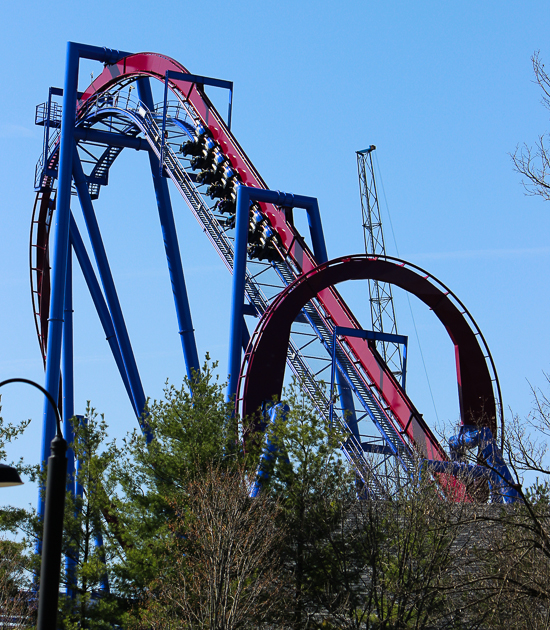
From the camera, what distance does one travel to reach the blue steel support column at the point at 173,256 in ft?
79.6

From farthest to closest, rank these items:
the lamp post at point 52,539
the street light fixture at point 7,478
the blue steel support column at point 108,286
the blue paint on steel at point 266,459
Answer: the blue steel support column at point 108,286
the blue paint on steel at point 266,459
the street light fixture at point 7,478
the lamp post at point 52,539

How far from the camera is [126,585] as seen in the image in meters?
17.7

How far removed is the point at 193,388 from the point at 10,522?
445 centimetres

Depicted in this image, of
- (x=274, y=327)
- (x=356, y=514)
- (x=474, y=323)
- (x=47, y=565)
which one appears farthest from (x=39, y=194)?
(x=47, y=565)

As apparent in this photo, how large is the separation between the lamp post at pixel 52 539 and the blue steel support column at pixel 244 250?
13.6 m

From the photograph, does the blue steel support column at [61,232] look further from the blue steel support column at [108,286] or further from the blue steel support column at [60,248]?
the blue steel support column at [108,286]

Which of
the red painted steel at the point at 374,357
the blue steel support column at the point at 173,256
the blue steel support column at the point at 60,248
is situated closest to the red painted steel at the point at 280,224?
the red painted steel at the point at 374,357

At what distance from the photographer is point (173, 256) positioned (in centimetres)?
2530

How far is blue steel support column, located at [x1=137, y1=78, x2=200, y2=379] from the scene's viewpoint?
24.3m

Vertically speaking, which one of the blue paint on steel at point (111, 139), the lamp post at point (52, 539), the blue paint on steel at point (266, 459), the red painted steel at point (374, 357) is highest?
the blue paint on steel at point (111, 139)

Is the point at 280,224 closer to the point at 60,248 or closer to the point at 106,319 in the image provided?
the point at 60,248

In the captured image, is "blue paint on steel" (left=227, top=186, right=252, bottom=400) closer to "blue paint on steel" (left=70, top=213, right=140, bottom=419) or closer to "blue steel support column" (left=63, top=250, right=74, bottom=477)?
"blue paint on steel" (left=70, top=213, right=140, bottom=419)

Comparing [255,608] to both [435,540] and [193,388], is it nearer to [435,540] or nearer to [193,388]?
[435,540]

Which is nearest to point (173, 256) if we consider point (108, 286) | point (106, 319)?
point (108, 286)
